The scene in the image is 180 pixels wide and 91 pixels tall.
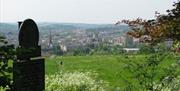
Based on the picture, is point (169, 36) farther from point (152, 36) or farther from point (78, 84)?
point (78, 84)

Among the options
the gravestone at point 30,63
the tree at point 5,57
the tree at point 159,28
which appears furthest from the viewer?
the tree at point 159,28

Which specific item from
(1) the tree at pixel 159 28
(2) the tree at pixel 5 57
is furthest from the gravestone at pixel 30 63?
(1) the tree at pixel 159 28

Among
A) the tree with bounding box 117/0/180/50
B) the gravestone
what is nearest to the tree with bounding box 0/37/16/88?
the gravestone

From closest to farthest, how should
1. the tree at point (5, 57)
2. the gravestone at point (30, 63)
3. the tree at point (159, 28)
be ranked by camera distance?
the tree at point (5, 57), the gravestone at point (30, 63), the tree at point (159, 28)

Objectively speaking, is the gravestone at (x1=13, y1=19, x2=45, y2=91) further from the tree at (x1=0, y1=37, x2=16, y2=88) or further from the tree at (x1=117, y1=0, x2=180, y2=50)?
the tree at (x1=117, y1=0, x2=180, y2=50)

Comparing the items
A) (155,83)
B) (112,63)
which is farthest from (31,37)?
(112,63)

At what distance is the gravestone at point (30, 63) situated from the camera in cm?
658

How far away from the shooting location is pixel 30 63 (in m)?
6.80

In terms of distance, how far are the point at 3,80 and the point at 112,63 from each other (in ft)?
79.6

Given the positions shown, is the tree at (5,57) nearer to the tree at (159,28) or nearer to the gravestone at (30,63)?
the gravestone at (30,63)

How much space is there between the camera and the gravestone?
21.6 feet

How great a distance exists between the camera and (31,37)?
24.0 feet

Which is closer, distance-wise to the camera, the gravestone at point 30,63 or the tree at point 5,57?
the tree at point 5,57

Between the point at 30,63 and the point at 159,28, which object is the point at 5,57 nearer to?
the point at 30,63
